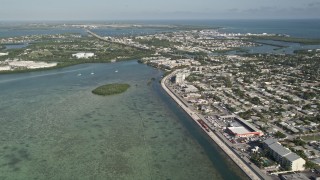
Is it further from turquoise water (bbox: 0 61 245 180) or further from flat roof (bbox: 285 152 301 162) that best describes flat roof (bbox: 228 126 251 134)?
flat roof (bbox: 285 152 301 162)

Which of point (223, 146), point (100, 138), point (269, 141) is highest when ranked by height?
point (269, 141)

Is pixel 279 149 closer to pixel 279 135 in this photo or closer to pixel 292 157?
pixel 292 157

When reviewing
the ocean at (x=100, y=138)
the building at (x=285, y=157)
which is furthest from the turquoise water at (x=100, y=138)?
the building at (x=285, y=157)

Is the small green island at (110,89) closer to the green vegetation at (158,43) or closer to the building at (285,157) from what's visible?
the building at (285,157)

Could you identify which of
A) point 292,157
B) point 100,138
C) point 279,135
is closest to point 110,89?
point 100,138

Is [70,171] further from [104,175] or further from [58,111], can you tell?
[58,111]

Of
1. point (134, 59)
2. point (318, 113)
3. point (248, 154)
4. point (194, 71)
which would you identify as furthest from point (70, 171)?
point (134, 59)

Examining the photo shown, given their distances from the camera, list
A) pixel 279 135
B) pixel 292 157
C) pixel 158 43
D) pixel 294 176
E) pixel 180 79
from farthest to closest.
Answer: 1. pixel 158 43
2. pixel 180 79
3. pixel 279 135
4. pixel 292 157
5. pixel 294 176

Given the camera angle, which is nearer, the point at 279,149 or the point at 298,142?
the point at 279,149

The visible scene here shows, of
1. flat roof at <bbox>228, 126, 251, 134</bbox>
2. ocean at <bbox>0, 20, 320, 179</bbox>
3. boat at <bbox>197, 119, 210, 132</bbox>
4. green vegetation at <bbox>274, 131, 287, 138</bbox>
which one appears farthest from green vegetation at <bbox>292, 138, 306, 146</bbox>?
boat at <bbox>197, 119, 210, 132</bbox>
